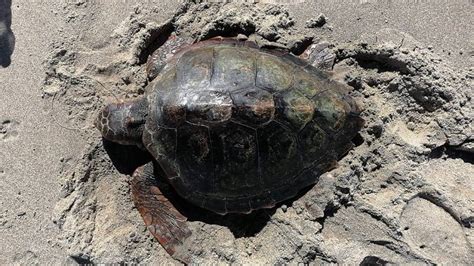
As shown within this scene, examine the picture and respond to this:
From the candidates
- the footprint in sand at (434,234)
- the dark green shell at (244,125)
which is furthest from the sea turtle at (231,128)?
the footprint in sand at (434,234)

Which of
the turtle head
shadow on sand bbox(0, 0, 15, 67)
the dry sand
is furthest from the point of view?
shadow on sand bbox(0, 0, 15, 67)

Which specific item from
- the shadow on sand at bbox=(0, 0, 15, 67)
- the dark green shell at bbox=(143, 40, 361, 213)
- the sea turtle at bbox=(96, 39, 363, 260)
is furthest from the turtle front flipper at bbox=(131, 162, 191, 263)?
the shadow on sand at bbox=(0, 0, 15, 67)

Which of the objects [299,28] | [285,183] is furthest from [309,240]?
[299,28]

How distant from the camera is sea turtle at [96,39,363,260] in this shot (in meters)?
2.68

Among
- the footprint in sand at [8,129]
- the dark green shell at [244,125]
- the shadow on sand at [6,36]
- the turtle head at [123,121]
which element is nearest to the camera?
the dark green shell at [244,125]

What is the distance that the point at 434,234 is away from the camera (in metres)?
2.77

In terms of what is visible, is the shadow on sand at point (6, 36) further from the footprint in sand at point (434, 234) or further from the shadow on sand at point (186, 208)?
the footprint in sand at point (434, 234)

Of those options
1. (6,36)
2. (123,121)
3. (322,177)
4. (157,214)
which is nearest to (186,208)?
(157,214)

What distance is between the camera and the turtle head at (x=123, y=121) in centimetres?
295

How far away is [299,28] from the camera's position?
308 centimetres

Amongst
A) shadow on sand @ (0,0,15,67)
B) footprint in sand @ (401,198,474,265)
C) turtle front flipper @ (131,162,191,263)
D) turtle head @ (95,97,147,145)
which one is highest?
shadow on sand @ (0,0,15,67)

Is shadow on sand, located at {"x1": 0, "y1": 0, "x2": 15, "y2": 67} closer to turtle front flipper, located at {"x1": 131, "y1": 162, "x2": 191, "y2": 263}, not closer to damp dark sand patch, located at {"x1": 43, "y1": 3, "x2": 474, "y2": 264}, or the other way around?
damp dark sand patch, located at {"x1": 43, "y1": 3, "x2": 474, "y2": 264}

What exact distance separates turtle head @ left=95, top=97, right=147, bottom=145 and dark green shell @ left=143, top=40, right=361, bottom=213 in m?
0.08

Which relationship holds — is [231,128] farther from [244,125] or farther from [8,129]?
[8,129]
